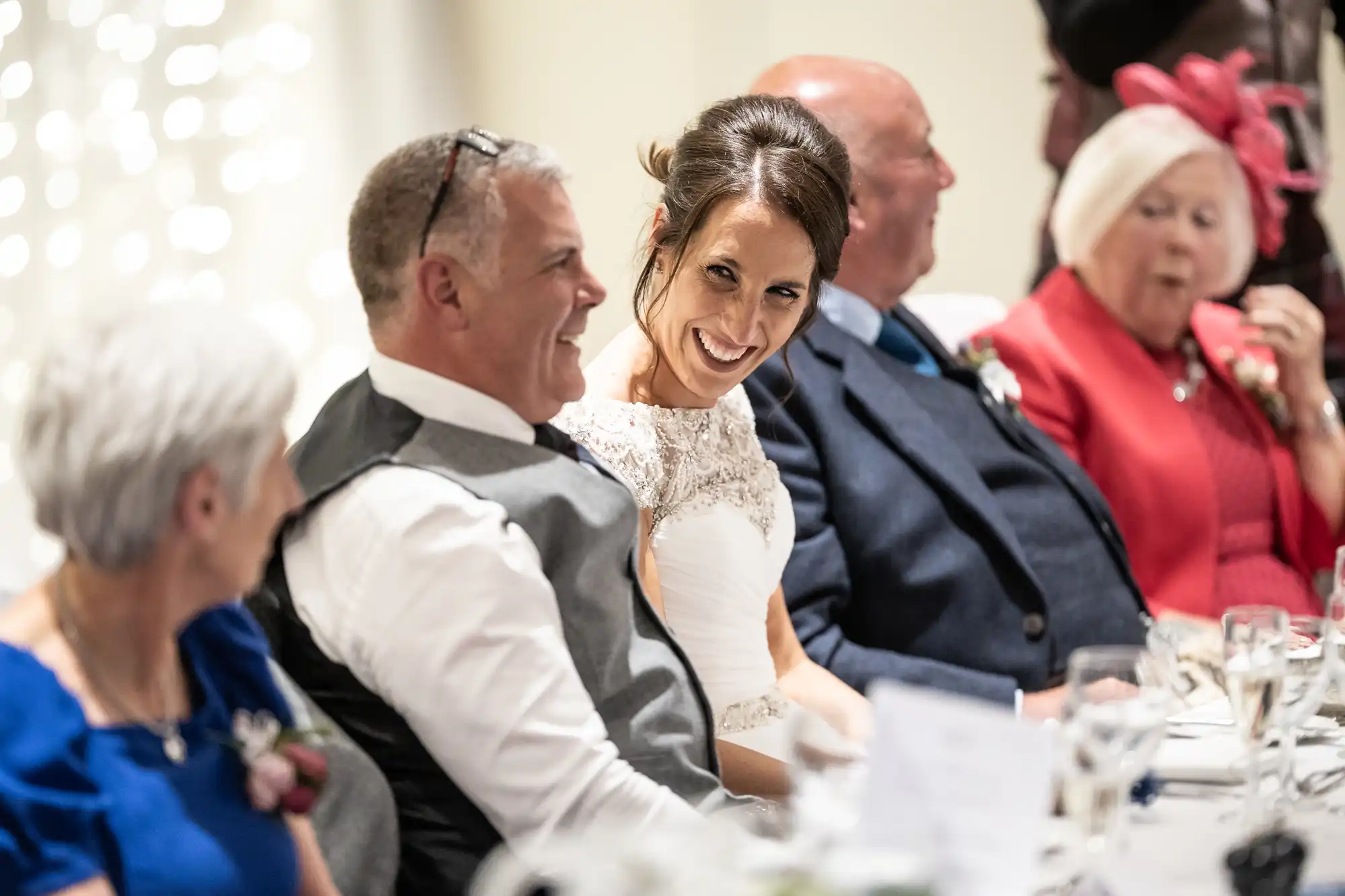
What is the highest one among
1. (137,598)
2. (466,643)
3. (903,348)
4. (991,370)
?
(137,598)

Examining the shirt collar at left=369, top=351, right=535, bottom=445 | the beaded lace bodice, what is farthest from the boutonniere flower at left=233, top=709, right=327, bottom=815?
the beaded lace bodice

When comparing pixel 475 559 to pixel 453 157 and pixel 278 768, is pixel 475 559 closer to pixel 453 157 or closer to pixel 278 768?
pixel 278 768

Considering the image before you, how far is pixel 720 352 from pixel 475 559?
0.70 m

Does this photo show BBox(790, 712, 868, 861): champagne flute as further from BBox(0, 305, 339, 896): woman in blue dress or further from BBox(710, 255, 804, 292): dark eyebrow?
BBox(710, 255, 804, 292): dark eyebrow

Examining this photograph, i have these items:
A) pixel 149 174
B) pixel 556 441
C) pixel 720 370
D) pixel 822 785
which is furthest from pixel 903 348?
pixel 822 785

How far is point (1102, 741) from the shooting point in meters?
1.15

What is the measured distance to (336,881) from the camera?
145cm

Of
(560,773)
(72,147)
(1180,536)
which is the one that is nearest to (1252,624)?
(560,773)

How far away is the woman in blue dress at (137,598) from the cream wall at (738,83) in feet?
7.98

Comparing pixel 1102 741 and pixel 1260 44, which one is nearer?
pixel 1102 741

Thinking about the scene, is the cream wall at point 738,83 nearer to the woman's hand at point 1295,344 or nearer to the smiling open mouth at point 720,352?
the woman's hand at point 1295,344

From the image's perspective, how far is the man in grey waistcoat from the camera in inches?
57.3

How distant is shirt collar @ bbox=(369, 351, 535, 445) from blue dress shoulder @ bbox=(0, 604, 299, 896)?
1.03ft

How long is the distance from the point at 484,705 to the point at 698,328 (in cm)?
76
